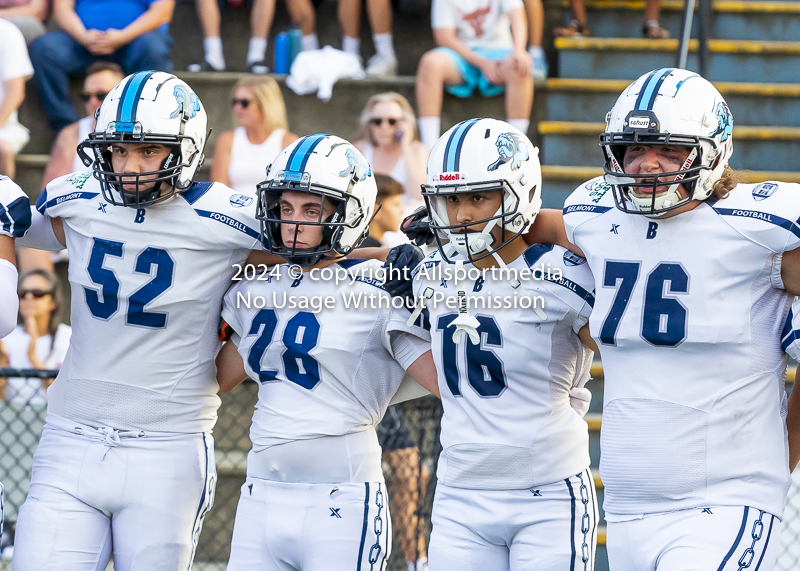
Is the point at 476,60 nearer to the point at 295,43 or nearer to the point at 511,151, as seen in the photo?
the point at 295,43

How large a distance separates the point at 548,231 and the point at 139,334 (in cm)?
134

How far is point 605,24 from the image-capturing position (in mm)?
6902

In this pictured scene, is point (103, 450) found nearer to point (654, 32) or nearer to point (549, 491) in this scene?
point (549, 491)

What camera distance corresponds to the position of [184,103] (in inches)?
130

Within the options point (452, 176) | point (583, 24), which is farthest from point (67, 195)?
point (583, 24)

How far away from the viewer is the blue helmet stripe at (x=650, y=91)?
2.74m

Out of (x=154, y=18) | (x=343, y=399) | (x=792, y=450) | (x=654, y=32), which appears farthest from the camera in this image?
(x=654, y=32)

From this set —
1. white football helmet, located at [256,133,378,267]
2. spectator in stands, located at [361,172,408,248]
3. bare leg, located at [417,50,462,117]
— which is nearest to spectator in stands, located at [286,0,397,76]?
bare leg, located at [417,50,462,117]

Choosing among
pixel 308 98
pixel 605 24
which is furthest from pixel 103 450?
pixel 605 24

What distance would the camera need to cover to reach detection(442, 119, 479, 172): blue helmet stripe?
2.98 metres

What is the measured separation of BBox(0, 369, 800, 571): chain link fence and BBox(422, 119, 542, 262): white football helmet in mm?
1549

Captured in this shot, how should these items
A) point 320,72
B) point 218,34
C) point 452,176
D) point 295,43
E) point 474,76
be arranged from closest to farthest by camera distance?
point 452,176 → point 474,76 → point 320,72 → point 295,43 → point 218,34

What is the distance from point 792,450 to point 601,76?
13.6ft

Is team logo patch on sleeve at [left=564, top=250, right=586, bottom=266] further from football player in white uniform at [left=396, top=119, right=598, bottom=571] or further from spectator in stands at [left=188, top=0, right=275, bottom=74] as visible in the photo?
spectator in stands at [left=188, top=0, right=275, bottom=74]
